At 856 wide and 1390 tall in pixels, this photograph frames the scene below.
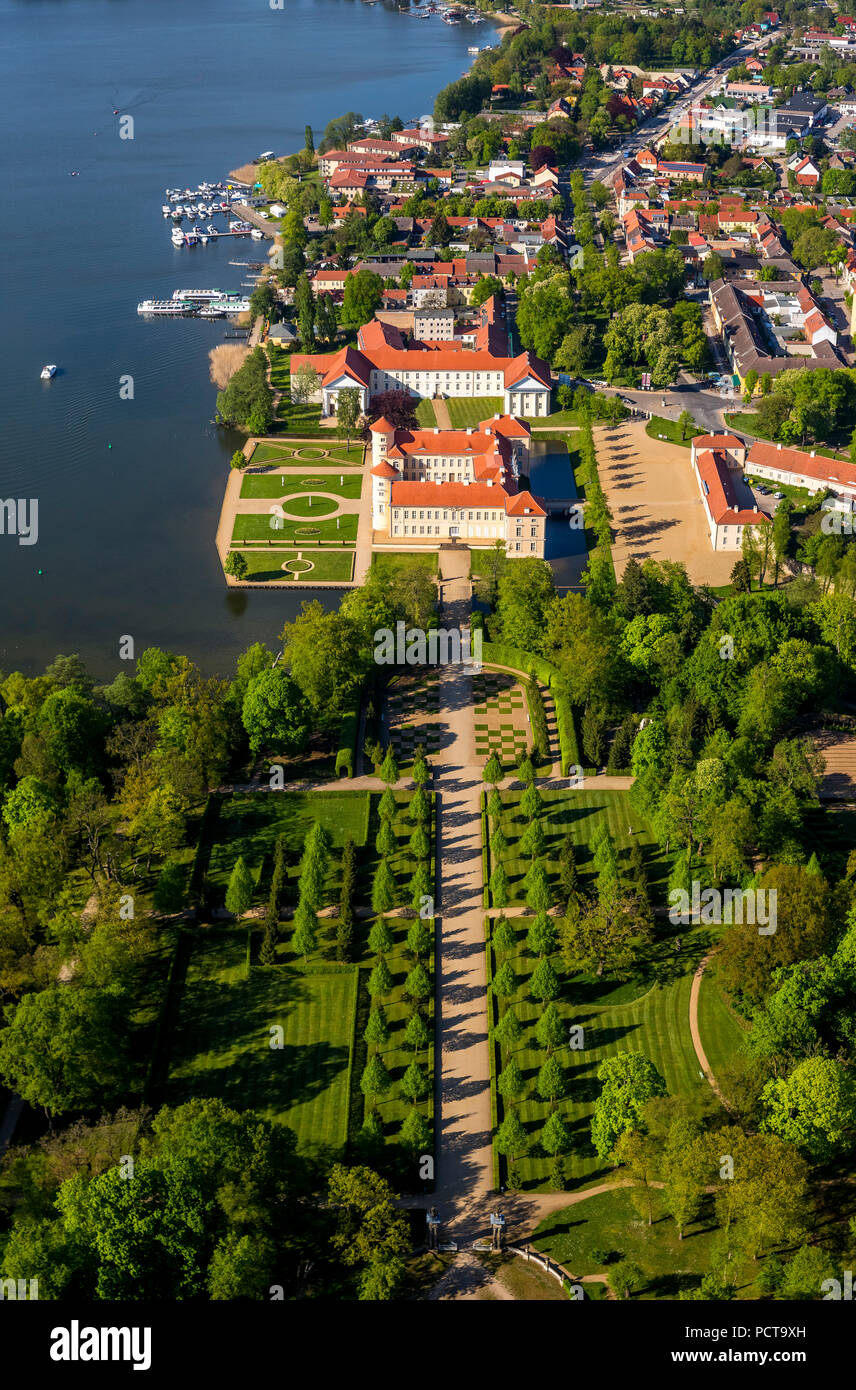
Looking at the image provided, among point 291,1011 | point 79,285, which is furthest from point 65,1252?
point 79,285

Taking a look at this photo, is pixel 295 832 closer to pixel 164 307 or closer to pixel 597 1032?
pixel 597 1032

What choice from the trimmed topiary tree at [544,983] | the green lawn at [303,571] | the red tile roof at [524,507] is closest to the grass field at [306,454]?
the green lawn at [303,571]

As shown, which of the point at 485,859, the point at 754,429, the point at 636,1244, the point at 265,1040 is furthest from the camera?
the point at 754,429

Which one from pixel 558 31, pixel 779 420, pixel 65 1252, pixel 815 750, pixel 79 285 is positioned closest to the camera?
pixel 65 1252

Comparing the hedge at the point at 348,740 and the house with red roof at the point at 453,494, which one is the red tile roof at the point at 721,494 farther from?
the hedge at the point at 348,740

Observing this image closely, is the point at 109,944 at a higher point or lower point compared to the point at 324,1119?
higher

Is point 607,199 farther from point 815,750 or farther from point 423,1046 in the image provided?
point 423,1046

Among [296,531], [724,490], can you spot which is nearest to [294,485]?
[296,531]

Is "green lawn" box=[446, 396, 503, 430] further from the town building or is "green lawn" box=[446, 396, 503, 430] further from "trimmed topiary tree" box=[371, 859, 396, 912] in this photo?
"trimmed topiary tree" box=[371, 859, 396, 912]
